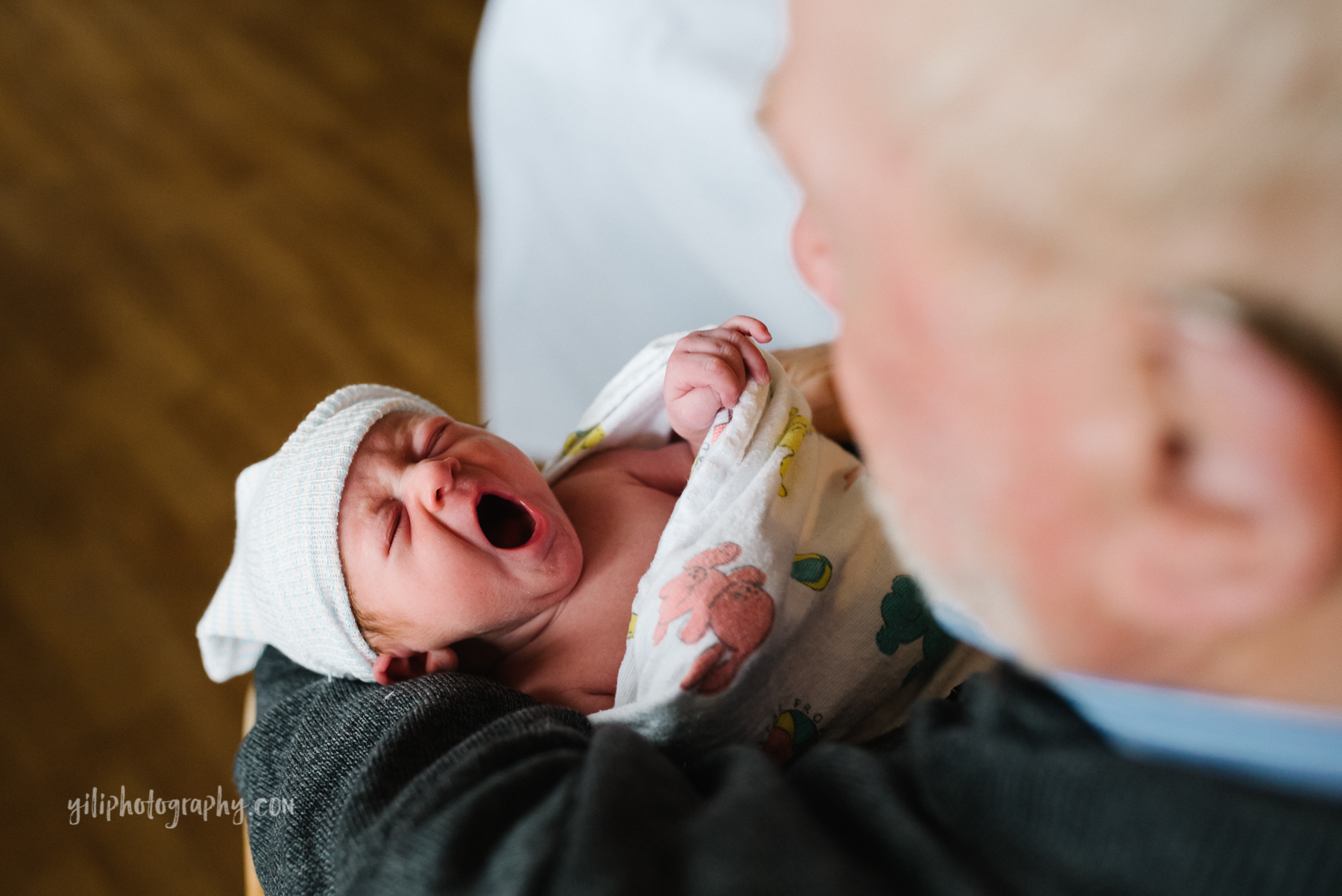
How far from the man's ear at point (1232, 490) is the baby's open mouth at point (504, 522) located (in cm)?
72

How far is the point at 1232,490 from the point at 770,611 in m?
0.46

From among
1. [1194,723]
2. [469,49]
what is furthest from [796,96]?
[469,49]

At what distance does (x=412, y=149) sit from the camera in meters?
2.36

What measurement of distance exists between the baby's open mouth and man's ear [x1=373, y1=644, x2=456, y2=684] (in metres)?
0.13

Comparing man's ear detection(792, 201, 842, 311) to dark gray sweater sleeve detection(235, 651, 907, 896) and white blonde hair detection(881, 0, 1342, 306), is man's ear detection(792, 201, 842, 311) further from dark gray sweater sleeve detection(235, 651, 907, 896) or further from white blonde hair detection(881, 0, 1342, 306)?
dark gray sweater sleeve detection(235, 651, 907, 896)

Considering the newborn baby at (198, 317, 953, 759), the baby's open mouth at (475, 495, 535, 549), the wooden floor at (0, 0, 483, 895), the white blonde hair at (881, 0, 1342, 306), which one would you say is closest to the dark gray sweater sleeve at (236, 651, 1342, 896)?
the newborn baby at (198, 317, 953, 759)

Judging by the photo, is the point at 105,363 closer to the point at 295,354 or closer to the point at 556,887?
the point at 295,354

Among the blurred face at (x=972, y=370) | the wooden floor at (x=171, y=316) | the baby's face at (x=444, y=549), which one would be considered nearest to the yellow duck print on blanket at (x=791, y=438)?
the baby's face at (x=444, y=549)

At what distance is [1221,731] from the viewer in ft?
1.32

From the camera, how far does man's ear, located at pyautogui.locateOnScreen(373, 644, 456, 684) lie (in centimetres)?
89

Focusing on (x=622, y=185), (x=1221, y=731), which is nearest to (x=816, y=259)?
(x=1221, y=731)

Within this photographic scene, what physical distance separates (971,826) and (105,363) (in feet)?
7.19

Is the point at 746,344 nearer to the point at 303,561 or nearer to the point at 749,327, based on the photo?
the point at 749,327

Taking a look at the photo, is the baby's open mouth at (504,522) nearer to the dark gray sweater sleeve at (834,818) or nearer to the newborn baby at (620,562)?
the newborn baby at (620,562)
